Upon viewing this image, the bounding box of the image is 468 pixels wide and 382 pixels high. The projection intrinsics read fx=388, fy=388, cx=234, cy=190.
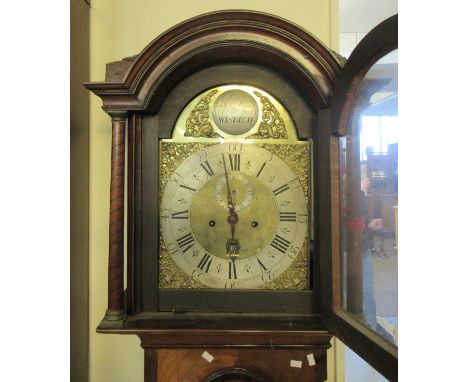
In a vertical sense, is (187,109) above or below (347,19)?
below

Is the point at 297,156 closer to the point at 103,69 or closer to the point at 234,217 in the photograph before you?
the point at 234,217

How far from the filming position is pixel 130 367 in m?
1.40

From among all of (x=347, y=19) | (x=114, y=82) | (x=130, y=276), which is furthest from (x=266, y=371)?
(x=347, y=19)

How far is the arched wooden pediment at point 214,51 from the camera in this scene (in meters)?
0.97

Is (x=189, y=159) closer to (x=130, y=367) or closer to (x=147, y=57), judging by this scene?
(x=147, y=57)

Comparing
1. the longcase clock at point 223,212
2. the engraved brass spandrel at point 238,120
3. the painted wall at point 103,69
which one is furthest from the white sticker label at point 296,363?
the engraved brass spandrel at point 238,120

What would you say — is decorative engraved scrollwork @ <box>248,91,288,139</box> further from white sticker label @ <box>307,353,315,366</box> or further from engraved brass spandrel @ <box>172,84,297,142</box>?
white sticker label @ <box>307,353,315,366</box>

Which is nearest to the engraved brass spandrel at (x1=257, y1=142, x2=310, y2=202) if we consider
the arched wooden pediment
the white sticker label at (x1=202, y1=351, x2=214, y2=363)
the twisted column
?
the arched wooden pediment

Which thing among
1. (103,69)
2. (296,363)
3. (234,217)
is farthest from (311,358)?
(103,69)

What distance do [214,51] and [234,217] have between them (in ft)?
1.44

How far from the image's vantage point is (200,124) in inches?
42.8

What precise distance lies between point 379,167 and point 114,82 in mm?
658

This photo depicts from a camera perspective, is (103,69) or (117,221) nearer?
(117,221)

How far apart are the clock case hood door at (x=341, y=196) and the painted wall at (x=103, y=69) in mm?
585
